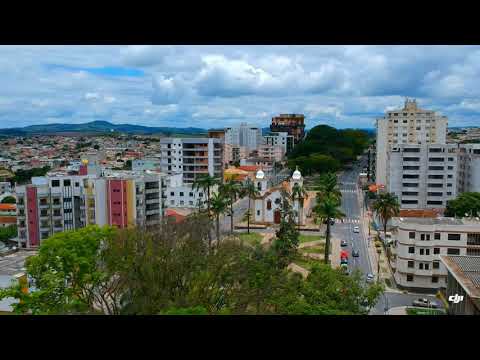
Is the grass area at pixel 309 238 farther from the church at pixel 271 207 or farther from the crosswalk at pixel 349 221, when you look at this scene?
the crosswalk at pixel 349 221

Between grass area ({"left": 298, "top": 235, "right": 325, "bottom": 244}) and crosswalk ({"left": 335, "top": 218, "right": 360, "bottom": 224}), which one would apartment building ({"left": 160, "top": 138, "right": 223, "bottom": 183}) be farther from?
grass area ({"left": 298, "top": 235, "right": 325, "bottom": 244})

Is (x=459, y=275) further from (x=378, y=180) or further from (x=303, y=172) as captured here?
(x=303, y=172)

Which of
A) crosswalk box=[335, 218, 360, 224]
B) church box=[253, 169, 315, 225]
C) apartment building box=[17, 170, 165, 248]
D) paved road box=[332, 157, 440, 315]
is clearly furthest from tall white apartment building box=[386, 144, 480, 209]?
apartment building box=[17, 170, 165, 248]

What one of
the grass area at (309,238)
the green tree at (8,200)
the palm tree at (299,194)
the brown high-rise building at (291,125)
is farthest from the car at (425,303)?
the brown high-rise building at (291,125)

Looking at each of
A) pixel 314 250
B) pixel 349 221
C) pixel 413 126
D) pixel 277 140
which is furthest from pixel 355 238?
pixel 277 140

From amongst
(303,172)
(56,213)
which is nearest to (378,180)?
(303,172)
